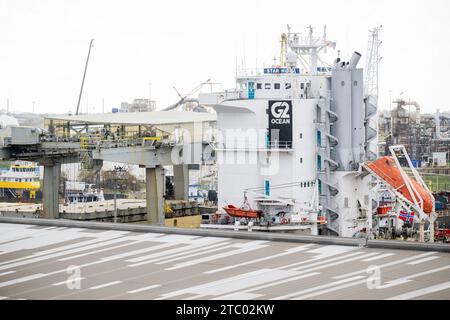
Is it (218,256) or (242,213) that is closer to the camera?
(218,256)

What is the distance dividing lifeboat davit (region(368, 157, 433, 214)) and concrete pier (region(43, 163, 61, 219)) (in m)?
17.6

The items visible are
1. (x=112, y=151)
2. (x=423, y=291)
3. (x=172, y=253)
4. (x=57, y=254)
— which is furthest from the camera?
(x=112, y=151)

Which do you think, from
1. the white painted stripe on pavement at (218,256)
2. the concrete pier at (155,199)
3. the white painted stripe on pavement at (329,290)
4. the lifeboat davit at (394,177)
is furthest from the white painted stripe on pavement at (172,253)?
the concrete pier at (155,199)

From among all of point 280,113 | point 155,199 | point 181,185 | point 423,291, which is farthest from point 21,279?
point 181,185

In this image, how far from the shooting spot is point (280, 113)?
36.4 metres

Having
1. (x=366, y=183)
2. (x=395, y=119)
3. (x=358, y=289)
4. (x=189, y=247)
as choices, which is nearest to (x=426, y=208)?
(x=366, y=183)

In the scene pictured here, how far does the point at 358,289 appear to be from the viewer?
1241 centimetres

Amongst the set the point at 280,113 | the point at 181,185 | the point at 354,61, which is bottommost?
the point at 181,185

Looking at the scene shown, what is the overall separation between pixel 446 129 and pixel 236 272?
87.7 meters

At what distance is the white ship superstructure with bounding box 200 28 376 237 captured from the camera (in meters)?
36.8

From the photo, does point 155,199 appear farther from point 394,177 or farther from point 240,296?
point 240,296

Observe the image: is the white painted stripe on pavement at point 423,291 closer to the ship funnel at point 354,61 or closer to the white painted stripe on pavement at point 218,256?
the white painted stripe on pavement at point 218,256

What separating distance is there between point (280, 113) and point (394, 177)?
6.17 metres
